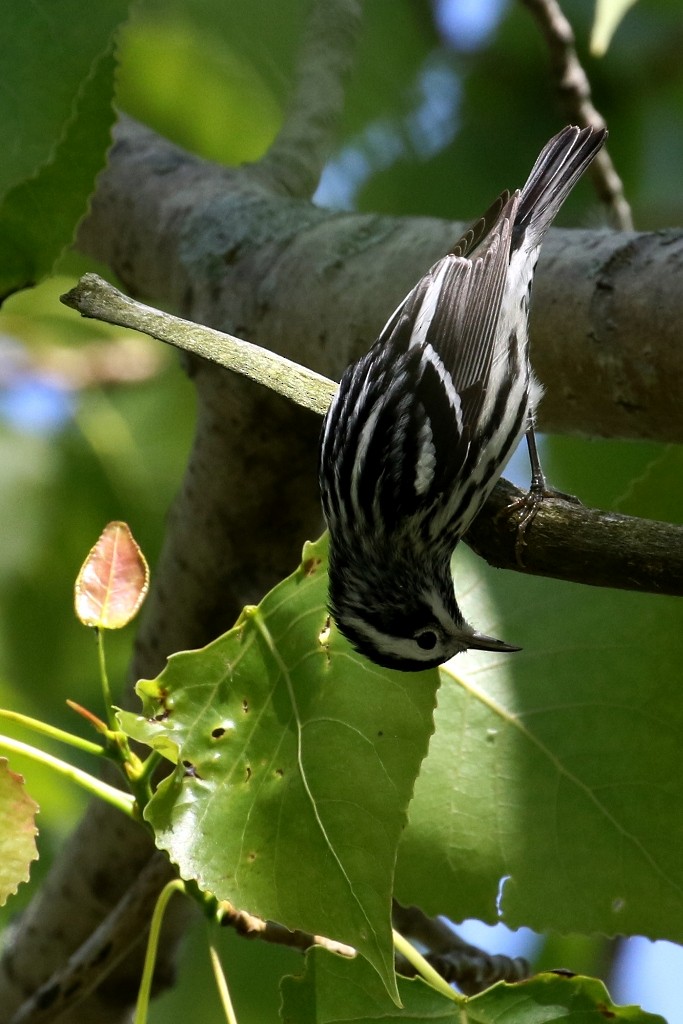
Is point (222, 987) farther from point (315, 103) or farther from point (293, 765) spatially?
point (315, 103)

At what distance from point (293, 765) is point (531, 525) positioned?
1.42 feet

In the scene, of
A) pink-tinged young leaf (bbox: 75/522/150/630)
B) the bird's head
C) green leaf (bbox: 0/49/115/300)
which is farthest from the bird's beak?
green leaf (bbox: 0/49/115/300)

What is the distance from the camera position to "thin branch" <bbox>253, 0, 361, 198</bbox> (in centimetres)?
288

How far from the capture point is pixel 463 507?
229 cm

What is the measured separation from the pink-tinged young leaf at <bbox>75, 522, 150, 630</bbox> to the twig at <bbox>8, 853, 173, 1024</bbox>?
67cm

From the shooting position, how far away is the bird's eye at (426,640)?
227 cm

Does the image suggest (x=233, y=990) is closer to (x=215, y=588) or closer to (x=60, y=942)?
(x=60, y=942)

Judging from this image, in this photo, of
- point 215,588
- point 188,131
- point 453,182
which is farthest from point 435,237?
point 188,131

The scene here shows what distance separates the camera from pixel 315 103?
116 inches

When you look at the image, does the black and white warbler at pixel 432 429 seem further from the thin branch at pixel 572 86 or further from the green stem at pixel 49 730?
the green stem at pixel 49 730

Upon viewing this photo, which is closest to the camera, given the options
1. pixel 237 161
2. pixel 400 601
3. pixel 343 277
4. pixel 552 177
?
pixel 343 277

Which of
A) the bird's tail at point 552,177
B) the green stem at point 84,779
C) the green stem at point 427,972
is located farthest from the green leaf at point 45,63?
the bird's tail at point 552,177

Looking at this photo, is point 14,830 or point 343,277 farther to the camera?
point 343,277

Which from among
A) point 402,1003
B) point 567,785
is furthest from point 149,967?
point 567,785
